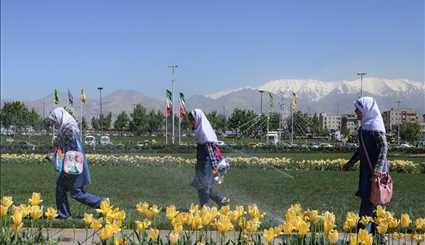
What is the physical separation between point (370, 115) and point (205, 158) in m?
2.85

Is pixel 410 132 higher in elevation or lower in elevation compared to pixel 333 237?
higher

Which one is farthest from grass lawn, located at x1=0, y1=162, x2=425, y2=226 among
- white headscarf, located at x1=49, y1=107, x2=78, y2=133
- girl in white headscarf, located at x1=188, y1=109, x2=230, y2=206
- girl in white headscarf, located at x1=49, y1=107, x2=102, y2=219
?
white headscarf, located at x1=49, y1=107, x2=78, y2=133

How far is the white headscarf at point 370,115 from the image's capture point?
6.69 m

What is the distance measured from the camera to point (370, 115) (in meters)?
6.76

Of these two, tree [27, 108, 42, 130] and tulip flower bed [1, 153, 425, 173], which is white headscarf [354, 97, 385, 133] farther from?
tree [27, 108, 42, 130]

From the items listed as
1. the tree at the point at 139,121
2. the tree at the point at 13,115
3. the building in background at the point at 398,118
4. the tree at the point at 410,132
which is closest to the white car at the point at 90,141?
the tree at the point at 13,115

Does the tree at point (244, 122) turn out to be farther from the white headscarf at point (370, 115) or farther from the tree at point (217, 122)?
the white headscarf at point (370, 115)

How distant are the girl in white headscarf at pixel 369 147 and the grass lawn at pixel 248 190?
1703 millimetres

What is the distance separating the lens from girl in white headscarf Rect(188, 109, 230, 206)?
347 inches

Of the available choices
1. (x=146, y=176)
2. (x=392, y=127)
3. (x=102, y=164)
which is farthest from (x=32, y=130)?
(x=146, y=176)

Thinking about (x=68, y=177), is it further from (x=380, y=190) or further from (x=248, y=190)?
(x=248, y=190)

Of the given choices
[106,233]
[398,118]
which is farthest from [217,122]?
[106,233]

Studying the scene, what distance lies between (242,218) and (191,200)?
22.2ft

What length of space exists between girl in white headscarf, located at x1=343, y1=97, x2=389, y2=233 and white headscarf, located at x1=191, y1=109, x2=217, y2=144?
2.58 metres
